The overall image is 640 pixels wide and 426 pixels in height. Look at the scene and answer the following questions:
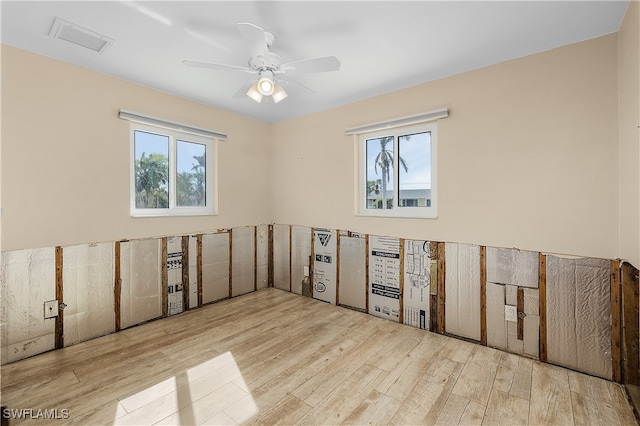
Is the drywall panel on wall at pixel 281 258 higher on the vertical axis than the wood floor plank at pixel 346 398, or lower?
higher

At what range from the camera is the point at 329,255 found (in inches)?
147

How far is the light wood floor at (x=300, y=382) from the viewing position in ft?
5.71

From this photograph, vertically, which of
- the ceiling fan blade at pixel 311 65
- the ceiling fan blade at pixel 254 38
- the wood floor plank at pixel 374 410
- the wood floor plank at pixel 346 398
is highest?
the ceiling fan blade at pixel 254 38

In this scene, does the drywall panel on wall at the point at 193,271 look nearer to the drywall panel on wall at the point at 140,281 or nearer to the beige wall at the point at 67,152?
the beige wall at the point at 67,152

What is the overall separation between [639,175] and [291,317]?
3128mm

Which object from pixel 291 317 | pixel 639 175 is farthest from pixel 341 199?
pixel 639 175

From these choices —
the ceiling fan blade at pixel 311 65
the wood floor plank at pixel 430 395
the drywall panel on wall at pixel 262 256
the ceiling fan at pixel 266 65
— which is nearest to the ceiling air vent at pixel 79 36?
the ceiling fan at pixel 266 65

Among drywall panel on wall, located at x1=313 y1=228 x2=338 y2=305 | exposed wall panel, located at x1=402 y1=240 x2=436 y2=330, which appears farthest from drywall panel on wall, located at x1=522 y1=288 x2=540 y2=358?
drywall panel on wall, located at x1=313 y1=228 x2=338 y2=305

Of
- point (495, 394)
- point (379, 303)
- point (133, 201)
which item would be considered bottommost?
point (495, 394)

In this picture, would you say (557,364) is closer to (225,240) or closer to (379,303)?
(379,303)

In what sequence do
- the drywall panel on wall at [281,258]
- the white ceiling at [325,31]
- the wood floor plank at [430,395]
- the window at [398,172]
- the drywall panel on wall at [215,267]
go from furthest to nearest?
the drywall panel on wall at [281,258] → the drywall panel on wall at [215,267] → the window at [398,172] → the white ceiling at [325,31] → the wood floor plank at [430,395]

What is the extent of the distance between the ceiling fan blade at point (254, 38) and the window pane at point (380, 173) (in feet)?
5.98

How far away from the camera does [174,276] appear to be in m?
3.31

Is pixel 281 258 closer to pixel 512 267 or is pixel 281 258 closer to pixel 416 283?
pixel 416 283
